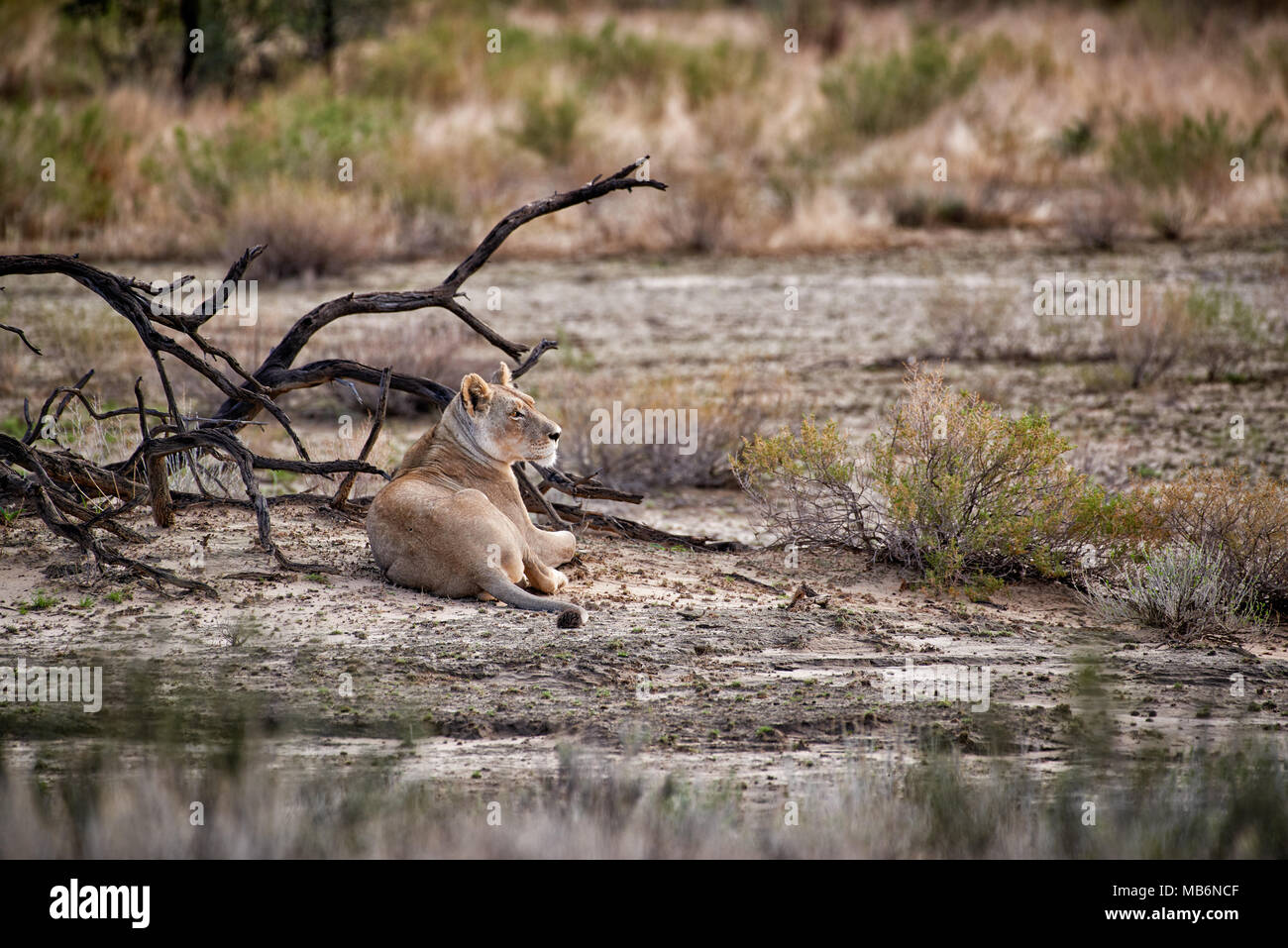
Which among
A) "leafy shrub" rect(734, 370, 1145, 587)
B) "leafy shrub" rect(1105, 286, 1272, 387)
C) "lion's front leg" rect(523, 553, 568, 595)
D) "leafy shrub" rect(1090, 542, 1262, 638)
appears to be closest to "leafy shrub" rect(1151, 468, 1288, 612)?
"leafy shrub" rect(1090, 542, 1262, 638)

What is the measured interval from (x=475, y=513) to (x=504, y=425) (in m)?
0.61

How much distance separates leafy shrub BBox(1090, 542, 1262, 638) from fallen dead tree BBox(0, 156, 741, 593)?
8.12 ft

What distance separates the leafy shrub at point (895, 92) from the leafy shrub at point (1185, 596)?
62.1 feet

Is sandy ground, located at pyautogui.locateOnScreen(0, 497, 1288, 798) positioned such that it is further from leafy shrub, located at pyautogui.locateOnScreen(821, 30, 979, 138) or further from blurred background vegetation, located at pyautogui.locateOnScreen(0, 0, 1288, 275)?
leafy shrub, located at pyautogui.locateOnScreen(821, 30, 979, 138)

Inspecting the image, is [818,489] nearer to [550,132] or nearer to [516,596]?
[516,596]

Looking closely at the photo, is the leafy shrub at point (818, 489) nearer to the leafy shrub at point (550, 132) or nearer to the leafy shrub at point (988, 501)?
the leafy shrub at point (988, 501)

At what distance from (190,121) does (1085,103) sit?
1614 centimetres

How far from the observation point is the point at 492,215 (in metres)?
20.8

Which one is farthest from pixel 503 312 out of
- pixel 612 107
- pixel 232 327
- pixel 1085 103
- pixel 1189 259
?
pixel 1085 103

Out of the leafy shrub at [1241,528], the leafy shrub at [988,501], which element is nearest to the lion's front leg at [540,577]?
the leafy shrub at [988,501]

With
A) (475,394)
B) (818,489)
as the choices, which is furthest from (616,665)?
(818,489)

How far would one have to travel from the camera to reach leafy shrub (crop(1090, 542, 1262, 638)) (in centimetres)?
751

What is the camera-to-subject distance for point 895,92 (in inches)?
1027

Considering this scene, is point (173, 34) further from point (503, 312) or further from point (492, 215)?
point (503, 312)
